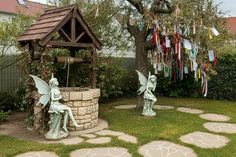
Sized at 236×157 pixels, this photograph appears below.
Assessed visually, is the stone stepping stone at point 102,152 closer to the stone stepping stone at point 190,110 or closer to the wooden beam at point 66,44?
the wooden beam at point 66,44

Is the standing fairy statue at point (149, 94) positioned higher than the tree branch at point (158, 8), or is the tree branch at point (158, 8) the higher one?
the tree branch at point (158, 8)

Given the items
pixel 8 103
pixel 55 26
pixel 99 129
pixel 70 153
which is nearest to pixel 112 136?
pixel 99 129

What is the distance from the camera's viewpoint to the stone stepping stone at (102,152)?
5.32 metres

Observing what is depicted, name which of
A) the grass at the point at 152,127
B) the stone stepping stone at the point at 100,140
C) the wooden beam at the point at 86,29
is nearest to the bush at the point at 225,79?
the grass at the point at 152,127

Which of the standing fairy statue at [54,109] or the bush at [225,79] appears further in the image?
the bush at [225,79]

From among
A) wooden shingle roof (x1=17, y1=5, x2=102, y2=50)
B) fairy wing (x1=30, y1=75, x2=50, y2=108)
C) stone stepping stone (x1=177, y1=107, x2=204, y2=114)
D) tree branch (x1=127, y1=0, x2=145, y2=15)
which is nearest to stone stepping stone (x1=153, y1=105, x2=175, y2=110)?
stone stepping stone (x1=177, y1=107, x2=204, y2=114)

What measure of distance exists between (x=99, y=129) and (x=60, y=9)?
2881 millimetres

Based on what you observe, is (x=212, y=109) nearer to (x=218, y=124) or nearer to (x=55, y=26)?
(x=218, y=124)

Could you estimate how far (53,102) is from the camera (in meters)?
6.30

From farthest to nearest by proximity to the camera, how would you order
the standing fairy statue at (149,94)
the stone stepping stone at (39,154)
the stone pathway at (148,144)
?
the standing fairy statue at (149,94)
the stone pathway at (148,144)
the stone stepping stone at (39,154)

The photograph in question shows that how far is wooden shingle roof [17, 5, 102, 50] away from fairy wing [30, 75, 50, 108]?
77cm

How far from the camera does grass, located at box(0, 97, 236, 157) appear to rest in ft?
18.3

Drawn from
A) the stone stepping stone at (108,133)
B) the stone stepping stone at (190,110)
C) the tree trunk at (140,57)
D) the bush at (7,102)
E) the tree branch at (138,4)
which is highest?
the tree branch at (138,4)

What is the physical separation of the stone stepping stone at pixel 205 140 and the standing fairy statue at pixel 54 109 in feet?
7.45
